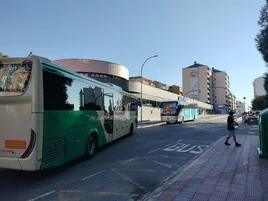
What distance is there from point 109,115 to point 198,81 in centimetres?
12295

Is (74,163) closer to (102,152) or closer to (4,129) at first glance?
(102,152)

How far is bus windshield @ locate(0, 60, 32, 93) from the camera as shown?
5.68 m

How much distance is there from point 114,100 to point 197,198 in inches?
320

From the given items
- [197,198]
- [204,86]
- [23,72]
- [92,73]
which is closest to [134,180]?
[197,198]

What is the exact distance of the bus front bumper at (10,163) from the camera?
5.49 metres

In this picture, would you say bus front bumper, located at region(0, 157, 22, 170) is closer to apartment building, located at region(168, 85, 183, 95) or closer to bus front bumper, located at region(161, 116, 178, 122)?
bus front bumper, located at region(161, 116, 178, 122)

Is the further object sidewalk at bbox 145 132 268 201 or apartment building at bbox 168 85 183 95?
apartment building at bbox 168 85 183 95

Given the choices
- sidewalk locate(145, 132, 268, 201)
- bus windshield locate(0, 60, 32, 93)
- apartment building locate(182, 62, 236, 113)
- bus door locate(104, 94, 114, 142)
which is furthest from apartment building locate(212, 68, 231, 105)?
bus windshield locate(0, 60, 32, 93)

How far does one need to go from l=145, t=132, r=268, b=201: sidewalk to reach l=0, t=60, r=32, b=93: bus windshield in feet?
13.2

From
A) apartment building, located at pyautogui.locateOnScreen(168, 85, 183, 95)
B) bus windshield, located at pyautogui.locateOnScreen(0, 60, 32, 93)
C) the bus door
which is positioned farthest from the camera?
apartment building, located at pyautogui.locateOnScreen(168, 85, 183, 95)

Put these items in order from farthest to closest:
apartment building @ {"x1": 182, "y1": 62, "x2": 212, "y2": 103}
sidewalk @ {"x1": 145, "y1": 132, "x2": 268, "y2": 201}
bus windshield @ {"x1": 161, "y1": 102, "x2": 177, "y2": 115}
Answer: apartment building @ {"x1": 182, "y1": 62, "x2": 212, "y2": 103} → bus windshield @ {"x1": 161, "y1": 102, "x2": 177, "y2": 115} → sidewalk @ {"x1": 145, "y1": 132, "x2": 268, "y2": 201}

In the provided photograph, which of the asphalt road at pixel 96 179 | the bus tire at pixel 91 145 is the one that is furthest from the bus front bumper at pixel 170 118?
the bus tire at pixel 91 145

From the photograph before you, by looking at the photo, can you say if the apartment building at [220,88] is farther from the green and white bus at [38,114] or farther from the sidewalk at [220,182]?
the green and white bus at [38,114]

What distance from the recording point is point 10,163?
18.1 ft
